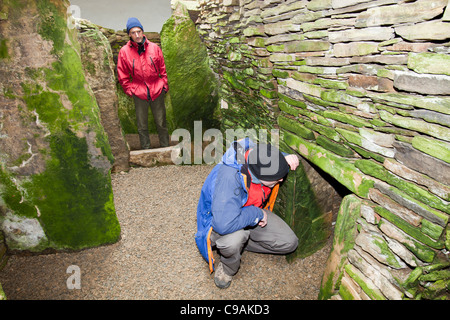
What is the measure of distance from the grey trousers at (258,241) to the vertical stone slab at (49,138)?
150 centimetres

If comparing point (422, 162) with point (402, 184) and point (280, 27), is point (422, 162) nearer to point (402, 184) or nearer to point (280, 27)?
point (402, 184)

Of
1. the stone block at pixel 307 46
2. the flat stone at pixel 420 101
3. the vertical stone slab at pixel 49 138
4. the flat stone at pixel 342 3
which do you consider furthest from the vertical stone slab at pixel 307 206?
the vertical stone slab at pixel 49 138

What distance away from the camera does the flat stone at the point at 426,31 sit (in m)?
1.45

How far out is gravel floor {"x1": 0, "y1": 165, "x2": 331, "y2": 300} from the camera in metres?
2.89

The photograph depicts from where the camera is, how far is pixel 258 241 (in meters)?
3.28

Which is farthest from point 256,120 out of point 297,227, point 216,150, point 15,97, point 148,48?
point 15,97

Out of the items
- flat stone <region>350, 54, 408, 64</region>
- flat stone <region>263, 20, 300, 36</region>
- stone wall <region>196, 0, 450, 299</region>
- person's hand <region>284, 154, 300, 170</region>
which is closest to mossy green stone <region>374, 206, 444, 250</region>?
stone wall <region>196, 0, 450, 299</region>

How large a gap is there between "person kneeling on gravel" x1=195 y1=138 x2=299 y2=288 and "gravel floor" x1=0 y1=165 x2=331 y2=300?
20cm

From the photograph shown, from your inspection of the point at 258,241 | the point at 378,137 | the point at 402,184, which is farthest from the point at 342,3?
the point at 258,241

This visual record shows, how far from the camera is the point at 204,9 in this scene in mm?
5008

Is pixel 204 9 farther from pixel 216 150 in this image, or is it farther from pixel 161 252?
pixel 161 252

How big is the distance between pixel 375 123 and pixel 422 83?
0.43 meters

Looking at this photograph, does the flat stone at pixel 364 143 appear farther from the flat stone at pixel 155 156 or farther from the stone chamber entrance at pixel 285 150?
the flat stone at pixel 155 156
